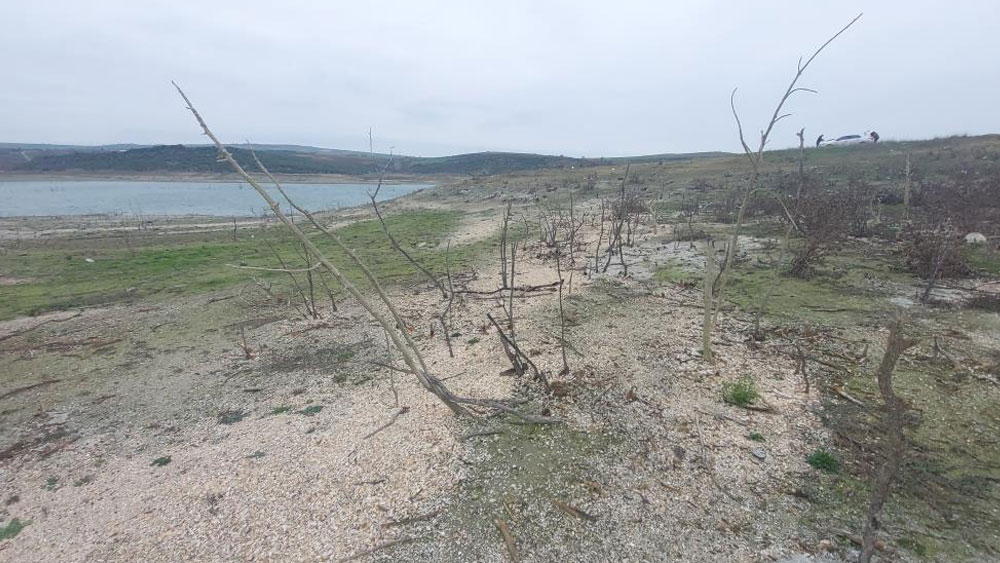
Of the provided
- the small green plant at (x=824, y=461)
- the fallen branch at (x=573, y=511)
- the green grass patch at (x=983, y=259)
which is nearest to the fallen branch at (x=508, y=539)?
the fallen branch at (x=573, y=511)

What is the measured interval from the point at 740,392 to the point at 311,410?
469 cm

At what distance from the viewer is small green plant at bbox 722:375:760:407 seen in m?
4.89

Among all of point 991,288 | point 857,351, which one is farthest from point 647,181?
point 857,351

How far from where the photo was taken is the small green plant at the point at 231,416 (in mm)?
5297

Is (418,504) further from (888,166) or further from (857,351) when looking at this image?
(888,166)

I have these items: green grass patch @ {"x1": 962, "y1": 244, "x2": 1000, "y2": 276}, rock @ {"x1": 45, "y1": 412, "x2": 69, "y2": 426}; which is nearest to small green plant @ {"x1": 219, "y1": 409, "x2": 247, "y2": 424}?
rock @ {"x1": 45, "y1": 412, "x2": 69, "y2": 426}

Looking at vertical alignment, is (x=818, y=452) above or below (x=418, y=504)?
above

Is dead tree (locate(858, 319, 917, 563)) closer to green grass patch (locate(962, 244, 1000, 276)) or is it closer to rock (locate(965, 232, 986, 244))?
green grass patch (locate(962, 244, 1000, 276))

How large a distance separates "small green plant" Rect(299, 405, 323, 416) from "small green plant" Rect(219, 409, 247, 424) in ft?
2.29

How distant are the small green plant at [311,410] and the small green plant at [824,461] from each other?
4.90m

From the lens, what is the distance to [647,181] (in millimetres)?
31781

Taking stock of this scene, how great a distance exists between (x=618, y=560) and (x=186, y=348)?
7.40 meters

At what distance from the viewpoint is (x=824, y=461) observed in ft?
13.2

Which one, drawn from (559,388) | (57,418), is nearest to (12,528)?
(57,418)
